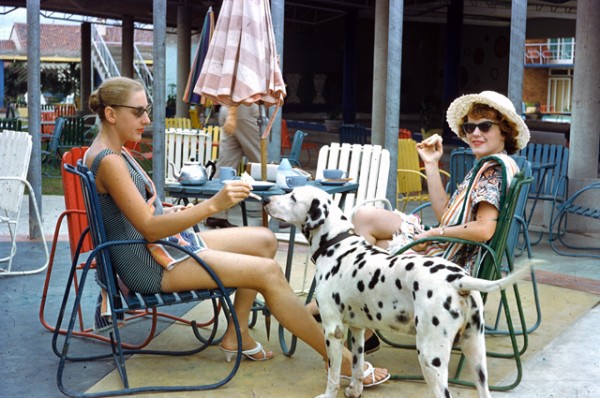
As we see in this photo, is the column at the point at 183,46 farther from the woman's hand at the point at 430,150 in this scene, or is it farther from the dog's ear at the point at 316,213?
the dog's ear at the point at 316,213

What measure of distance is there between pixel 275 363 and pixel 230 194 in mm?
1011

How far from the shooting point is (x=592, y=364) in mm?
4156

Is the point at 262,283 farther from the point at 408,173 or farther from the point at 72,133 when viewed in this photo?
the point at 72,133

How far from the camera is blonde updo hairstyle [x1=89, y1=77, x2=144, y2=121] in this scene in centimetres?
370

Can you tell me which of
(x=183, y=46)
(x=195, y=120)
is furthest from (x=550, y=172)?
(x=183, y=46)

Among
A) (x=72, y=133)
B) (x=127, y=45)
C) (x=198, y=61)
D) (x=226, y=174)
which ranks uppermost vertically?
(x=127, y=45)

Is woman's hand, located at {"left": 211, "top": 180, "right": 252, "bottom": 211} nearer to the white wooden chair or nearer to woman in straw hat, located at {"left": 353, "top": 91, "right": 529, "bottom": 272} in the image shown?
woman in straw hat, located at {"left": 353, "top": 91, "right": 529, "bottom": 272}

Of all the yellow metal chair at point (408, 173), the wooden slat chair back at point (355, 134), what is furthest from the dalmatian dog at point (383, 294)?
the wooden slat chair back at point (355, 134)

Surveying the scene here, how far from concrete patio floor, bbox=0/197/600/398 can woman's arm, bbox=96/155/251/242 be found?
0.73m

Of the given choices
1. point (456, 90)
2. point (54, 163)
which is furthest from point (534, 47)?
point (54, 163)

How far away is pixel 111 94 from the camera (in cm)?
370

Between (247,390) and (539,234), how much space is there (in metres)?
4.85

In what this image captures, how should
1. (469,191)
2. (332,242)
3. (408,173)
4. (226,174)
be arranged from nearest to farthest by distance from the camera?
(332,242), (469,191), (226,174), (408,173)

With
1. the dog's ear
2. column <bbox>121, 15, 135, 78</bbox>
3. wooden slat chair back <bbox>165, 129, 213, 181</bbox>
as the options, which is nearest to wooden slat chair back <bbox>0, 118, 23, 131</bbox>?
wooden slat chair back <bbox>165, 129, 213, 181</bbox>
